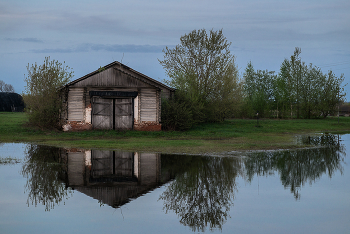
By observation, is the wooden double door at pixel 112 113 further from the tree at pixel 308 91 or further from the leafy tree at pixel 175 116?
the tree at pixel 308 91

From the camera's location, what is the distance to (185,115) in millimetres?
29734

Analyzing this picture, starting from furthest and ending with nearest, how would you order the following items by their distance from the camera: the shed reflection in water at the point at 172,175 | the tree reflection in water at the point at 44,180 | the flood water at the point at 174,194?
1. the tree reflection in water at the point at 44,180
2. the shed reflection in water at the point at 172,175
3. the flood water at the point at 174,194

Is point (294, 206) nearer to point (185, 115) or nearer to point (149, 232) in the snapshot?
point (149, 232)

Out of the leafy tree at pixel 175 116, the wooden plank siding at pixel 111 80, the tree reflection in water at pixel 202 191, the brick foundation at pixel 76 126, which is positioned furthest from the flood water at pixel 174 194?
the leafy tree at pixel 175 116

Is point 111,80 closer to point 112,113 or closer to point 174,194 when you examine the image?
point 112,113

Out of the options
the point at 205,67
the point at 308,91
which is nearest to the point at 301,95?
the point at 308,91

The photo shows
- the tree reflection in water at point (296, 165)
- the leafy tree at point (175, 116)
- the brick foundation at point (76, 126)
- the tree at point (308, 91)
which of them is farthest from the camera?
the tree at point (308, 91)

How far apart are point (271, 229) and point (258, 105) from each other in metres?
55.0

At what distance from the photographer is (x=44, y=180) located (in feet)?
35.0

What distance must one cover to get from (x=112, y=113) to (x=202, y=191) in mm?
19998

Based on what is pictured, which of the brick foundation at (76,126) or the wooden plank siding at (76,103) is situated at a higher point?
the wooden plank siding at (76,103)

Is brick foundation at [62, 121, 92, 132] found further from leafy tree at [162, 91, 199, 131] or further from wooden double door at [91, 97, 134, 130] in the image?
leafy tree at [162, 91, 199, 131]

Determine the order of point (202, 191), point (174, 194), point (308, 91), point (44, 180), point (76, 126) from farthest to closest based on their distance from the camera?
point (308, 91) < point (76, 126) < point (44, 180) < point (202, 191) < point (174, 194)

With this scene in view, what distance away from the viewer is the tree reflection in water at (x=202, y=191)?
7230 mm
